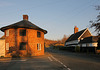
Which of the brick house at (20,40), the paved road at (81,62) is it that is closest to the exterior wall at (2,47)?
the brick house at (20,40)

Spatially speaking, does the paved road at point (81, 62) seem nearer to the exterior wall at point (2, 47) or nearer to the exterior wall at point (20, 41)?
the exterior wall at point (20, 41)

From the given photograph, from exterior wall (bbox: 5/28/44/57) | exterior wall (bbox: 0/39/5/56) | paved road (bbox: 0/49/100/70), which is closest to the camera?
paved road (bbox: 0/49/100/70)

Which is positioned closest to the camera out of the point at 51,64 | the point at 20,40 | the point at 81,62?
the point at 51,64

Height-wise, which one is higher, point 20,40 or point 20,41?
point 20,40

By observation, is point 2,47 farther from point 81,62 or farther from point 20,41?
point 81,62

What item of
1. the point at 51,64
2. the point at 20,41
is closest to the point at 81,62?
the point at 51,64

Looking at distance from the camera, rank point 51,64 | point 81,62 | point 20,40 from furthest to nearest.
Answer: point 20,40, point 81,62, point 51,64

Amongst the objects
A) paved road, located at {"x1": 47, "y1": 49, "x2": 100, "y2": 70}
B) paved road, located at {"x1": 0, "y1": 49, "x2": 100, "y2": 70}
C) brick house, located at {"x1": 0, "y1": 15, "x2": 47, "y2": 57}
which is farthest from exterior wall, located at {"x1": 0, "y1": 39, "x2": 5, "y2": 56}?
paved road, located at {"x1": 47, "y1": 49, "x2": 100, "y2": 70}

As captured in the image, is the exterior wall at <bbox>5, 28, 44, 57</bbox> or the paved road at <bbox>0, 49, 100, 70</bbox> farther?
the exterior wall at <bbox>5, 28, 44, 57</bbox>

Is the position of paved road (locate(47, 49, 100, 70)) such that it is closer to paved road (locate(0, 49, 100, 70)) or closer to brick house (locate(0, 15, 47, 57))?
paved road (locate(0, 49, 100, 70))

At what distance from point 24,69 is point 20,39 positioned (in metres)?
12.0

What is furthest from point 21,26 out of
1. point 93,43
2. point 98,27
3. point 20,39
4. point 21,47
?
point 93,43

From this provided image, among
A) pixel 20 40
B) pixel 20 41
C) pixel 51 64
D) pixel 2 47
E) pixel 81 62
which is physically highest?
pixel 20 40

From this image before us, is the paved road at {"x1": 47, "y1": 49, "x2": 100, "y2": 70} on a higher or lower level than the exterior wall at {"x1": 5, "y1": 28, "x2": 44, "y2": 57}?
lower
